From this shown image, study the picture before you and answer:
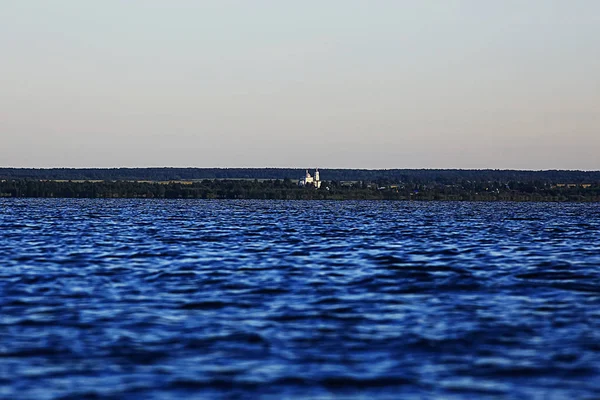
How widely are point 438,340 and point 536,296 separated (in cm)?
849

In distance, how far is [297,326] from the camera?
21.8 meters

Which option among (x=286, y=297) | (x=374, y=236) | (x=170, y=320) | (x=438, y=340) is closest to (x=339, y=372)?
(x=438, y=340)

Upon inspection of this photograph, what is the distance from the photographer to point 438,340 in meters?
20.1

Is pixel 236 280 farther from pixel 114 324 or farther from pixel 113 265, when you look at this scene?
pixel 114 324

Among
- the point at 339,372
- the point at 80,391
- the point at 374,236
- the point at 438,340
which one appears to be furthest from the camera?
the point at 374,236

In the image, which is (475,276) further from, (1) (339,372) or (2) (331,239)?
(2) (331,239)

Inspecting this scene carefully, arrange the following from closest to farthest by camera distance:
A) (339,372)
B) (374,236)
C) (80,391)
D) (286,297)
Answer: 1. (80,391)
2. (339,372)
3. (286,297)
4. (374,236)

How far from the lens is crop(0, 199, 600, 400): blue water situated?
1636cm

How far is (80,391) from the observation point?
620 inches

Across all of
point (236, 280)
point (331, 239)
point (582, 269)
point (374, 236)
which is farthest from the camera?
point (374, 236)

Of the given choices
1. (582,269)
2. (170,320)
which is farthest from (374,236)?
(170,320)

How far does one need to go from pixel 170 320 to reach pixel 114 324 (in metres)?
1.39

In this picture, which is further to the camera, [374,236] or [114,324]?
[374,236]

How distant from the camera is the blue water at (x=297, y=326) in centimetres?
1636
